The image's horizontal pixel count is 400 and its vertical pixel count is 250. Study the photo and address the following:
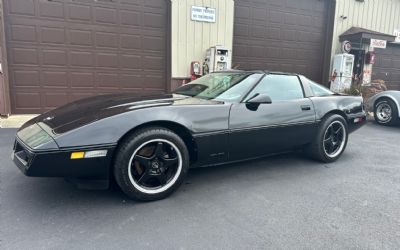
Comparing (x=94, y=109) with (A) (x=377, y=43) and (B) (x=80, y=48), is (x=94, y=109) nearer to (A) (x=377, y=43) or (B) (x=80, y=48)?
(B) (x=80, y=48)

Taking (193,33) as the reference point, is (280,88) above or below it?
below

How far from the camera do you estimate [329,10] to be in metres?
10.1

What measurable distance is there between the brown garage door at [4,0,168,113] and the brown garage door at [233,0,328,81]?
2504 millimetres

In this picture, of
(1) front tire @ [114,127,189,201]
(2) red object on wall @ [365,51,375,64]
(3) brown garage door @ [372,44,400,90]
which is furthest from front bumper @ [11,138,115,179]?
(3) brown garage door @ [372,44,400,90]

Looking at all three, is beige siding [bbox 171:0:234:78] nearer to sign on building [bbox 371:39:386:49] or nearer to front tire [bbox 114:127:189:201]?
sign on building [bbox 371:39:386:49]

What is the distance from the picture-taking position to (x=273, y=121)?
336 centimetres

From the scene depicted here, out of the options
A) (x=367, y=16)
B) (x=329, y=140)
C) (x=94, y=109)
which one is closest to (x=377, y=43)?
(x=367, y=16)

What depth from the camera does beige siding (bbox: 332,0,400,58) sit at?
1023cm

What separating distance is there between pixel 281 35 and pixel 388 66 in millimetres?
5097

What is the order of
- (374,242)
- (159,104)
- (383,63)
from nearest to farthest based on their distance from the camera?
(374,242) → (159,104) → (383,63)

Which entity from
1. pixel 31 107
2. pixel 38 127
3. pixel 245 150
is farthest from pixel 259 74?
pixel 31 107

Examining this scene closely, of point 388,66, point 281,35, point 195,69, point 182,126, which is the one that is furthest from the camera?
point 388,66

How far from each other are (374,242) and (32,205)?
270 cm

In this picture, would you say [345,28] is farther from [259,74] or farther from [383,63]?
[259,74]
